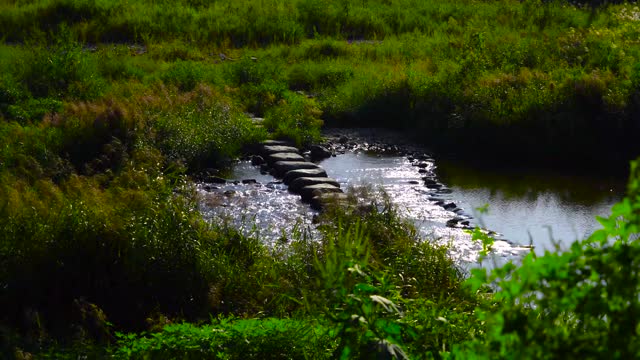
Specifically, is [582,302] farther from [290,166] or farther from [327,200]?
[290,166]

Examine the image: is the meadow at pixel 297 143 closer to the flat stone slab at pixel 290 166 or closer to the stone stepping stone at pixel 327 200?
the stone stepping stone at pixel 327 200

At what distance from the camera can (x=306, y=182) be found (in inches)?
441

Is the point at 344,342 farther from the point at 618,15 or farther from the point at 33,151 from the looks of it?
the point at 618,15

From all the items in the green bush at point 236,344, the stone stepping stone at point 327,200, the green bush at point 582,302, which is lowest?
the stone stepping stone at point 327,200

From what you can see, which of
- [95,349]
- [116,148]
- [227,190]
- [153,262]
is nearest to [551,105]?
[227,190]

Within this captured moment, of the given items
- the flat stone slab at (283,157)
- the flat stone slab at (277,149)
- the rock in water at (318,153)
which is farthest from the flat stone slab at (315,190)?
the rock in water at (318,153)

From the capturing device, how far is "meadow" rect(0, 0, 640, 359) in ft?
13.9

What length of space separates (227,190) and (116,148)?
1407 mm

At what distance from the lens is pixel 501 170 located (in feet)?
41.3

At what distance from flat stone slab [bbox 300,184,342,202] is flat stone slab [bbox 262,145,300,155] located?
1769mm

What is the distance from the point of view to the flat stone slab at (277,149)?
12.7 metres

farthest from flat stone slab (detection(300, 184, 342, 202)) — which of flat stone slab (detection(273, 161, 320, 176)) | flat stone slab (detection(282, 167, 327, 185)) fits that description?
flat stone slab (detection(273, 161, 320, 176))

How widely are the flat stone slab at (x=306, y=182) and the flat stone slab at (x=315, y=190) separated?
0.19 meters

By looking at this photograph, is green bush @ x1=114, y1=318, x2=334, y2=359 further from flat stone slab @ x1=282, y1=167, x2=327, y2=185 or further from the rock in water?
the rock in water
